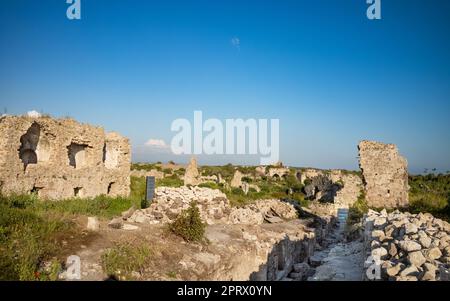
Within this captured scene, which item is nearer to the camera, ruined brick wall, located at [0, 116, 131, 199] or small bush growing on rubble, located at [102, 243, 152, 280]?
small bush growing on rubble, located at [102, 243, 152, 280]

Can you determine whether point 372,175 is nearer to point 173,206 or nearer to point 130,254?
point 173,206

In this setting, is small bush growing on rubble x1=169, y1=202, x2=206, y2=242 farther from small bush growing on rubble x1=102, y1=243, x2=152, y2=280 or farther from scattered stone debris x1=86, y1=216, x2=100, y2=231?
scattered stone debris x1=86, y1=216, x2=100, y2=231

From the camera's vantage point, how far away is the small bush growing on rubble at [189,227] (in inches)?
331

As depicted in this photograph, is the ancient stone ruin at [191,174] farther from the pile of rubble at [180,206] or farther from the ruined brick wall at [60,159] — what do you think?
the pile of rubble at [180,206]

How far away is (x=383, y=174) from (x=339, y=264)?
23.1 feet

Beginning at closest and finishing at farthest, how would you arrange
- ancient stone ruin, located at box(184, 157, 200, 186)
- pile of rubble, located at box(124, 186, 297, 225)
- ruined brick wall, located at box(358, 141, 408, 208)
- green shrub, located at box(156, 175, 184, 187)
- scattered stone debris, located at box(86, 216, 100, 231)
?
scattered stone debris, located at box(86, 216, 100, 231), pile of rubble, located at box(124, 186, 297, 225), ruined brick wall, located at box(358, 141, 408, 208), green shrub, located at box(156, 175, 184, 187), ancient stone ruin, located at box(184, 157, 200, 186)

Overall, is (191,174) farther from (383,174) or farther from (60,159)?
(383,174)

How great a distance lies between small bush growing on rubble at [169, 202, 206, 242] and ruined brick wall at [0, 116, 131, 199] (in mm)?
7250

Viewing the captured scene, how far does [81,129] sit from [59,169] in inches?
87.2

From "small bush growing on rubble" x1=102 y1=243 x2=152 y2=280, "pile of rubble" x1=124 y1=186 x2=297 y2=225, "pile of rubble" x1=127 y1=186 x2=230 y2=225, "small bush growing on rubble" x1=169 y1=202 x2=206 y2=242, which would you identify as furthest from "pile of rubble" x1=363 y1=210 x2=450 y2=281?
"pile of rubble" x1=127 y1=186 x2=230 y2=225

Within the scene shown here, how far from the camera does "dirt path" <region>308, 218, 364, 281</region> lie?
9568 millimetres

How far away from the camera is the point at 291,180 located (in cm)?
4634

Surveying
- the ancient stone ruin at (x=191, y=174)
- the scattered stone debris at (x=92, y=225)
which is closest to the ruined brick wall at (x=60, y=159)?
the scattered stone debris at (x=92, y=225)
